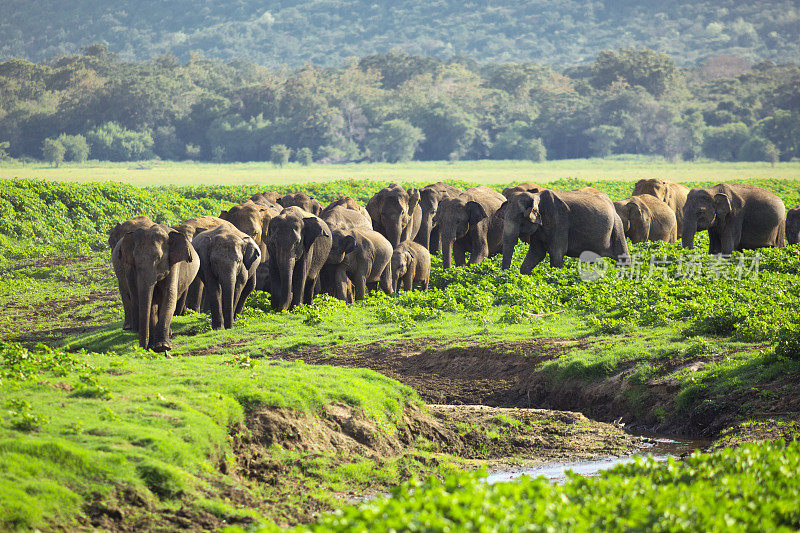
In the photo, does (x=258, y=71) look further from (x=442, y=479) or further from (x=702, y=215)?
(x=442, y=479)

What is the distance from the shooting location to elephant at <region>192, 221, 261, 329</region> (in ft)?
62.8

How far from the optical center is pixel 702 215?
80.1ft

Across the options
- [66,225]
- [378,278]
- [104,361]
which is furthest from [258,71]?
[104,361]

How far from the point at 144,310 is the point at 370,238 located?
23.6 feet

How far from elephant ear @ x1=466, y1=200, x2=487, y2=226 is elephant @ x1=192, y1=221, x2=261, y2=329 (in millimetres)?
7802

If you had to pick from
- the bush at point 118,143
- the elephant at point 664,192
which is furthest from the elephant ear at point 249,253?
the bush at point 118,143

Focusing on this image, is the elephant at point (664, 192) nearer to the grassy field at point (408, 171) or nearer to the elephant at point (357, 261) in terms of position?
the elephant at point (357, 261)

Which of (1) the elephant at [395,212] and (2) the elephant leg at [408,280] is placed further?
(1) the elephant at [395,212]

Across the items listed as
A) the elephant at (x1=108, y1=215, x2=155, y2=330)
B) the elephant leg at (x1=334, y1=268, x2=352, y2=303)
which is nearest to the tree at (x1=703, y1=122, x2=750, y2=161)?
the elephant leg at (x1=334, y1=268, x2=352, y2=303)

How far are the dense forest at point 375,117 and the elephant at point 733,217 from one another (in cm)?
6923

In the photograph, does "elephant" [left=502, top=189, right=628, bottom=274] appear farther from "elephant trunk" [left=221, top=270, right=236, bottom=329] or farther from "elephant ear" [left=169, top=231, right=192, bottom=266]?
"elephant ear" [left=169, top=231, right=192, bottom=266]

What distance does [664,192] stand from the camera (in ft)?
104

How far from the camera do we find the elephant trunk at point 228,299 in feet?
62.7

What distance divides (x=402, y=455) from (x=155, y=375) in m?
3.29
